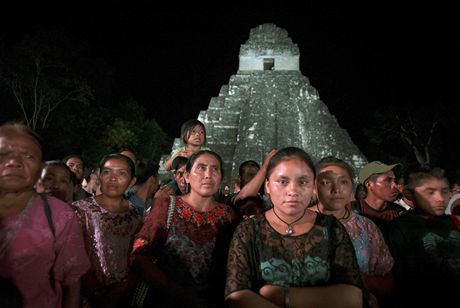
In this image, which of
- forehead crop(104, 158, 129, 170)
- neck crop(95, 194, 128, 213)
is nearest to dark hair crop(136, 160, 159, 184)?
forehead crop(104, 158, 129, 170)

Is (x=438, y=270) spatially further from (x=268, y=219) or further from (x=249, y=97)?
(x=249, y=97)

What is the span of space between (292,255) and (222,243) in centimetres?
75

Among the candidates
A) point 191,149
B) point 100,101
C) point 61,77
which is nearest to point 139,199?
point 191,149

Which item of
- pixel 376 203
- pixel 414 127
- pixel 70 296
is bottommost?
pixel 70 296

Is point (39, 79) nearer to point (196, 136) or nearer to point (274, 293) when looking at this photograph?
point (196, 136)

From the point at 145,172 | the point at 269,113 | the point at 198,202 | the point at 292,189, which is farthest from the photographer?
the point at 269,113

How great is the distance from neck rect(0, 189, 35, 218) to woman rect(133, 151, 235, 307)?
3.00 ft

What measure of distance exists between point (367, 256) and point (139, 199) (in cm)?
350

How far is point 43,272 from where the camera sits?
2523 mm

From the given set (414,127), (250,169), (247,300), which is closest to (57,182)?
(250,169)

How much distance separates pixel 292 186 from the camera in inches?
108

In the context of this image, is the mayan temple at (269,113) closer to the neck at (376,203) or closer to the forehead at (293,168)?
the neck at (376,203)

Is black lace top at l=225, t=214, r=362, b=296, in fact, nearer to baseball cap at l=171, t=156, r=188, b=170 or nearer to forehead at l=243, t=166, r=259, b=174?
baseball cap at l=171, t=156, r=188, b=170

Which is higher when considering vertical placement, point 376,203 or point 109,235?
point 376,203
